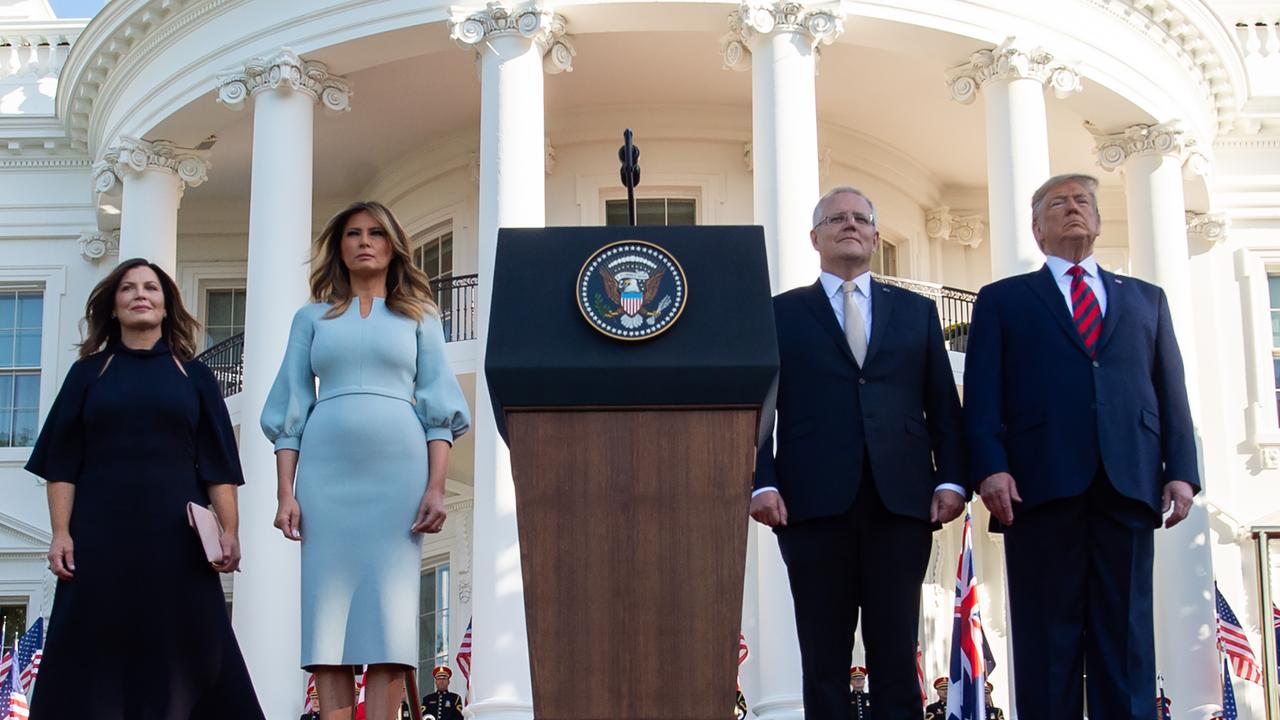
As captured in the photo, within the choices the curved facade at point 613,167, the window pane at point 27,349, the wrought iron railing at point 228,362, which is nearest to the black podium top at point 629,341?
the curved facade at point 613,167

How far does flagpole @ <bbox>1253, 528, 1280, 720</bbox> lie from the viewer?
20.6 meters

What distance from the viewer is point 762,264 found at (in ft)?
16.4

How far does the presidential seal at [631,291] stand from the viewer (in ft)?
15.8

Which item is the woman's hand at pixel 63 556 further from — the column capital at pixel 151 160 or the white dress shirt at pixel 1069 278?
the column capital at pixel 151 160

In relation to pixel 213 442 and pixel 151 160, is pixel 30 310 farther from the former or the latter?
pixel 213 442

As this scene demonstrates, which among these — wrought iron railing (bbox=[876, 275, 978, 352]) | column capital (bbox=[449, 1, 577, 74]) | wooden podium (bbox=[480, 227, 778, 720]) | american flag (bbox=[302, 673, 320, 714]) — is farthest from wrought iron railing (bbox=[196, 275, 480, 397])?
wooden podium (bbox=[480, 227, 778, 720])

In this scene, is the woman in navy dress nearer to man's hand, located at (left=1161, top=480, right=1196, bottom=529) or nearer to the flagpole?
man's hand, located at (left=1161, top=480, right=1196, bottom=529)

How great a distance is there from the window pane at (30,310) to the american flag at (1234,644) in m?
15.7

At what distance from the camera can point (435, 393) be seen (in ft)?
20.0

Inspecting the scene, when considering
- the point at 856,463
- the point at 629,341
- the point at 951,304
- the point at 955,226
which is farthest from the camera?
the point at 955,226

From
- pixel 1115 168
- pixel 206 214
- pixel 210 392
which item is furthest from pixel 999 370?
pixel 206 214

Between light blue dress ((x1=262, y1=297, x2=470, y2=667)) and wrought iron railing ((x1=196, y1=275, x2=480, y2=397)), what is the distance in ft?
40.0

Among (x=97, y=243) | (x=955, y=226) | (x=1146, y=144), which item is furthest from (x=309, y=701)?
(x=1146, y=144)

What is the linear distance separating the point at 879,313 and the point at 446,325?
48.3ft
